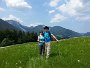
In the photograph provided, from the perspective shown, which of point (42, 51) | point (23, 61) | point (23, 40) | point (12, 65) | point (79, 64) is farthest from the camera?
point (23, 40)

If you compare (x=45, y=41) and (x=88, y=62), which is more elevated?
(x=45, y=41)

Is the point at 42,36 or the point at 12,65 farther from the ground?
the point at 42,36

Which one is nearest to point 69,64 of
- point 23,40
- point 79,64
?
point 79,64

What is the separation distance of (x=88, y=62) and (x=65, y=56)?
11.4ft

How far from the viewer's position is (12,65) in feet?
71.1

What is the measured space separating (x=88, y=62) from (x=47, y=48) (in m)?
4.50

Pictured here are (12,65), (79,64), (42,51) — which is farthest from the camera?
(42,51)

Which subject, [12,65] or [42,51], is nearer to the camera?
[12,65]

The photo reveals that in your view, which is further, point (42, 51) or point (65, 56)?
point (42, 51)

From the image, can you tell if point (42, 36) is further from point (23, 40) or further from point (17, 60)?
point (23, 40)

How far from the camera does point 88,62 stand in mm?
20672

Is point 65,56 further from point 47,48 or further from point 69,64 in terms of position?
point 69,64

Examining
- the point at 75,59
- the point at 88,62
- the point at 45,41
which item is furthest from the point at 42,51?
the point at 88,62

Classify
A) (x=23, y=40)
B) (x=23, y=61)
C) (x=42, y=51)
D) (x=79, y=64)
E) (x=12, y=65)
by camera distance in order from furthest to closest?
(x=23, y=40) → (x=42, y=51) → (x=23, y=61) → (x=12, y=65) → (x=79, y=64)
